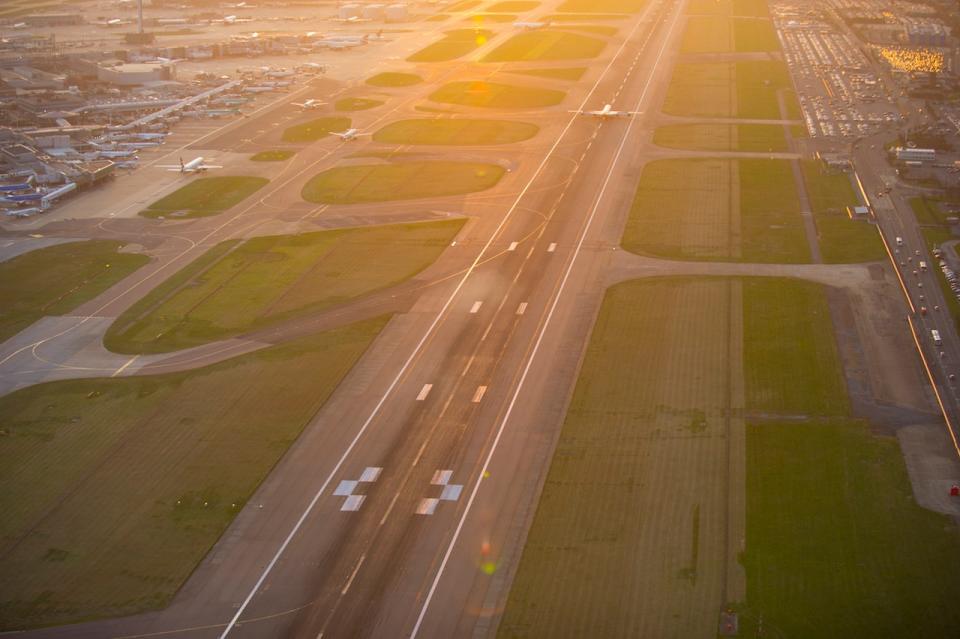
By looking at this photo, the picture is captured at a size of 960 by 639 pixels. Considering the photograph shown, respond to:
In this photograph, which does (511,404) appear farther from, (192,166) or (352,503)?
(192,166)

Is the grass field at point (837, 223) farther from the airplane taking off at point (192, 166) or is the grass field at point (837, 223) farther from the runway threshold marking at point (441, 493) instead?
the airplane taking off at point (192, 166)

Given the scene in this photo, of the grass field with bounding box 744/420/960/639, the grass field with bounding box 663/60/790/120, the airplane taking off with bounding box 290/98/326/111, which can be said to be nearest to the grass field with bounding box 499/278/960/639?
the grass field with bounding box 744/420/960/639

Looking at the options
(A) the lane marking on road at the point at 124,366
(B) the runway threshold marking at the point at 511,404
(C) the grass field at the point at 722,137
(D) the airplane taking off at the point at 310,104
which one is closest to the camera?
(B) the runway threshold marking at the point at 511,404

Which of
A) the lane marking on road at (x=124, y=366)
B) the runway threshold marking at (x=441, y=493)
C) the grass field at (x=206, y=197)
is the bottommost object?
the runway threshold marking at (x=441, y=493)

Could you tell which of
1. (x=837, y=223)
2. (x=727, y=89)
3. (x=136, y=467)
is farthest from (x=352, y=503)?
(x=727, y=89)

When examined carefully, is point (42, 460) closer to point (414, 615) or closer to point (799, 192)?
point (414, 615)

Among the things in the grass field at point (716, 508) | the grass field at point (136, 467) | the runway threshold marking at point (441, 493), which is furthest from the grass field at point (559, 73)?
the runway threshold marking at point (441, 493)
